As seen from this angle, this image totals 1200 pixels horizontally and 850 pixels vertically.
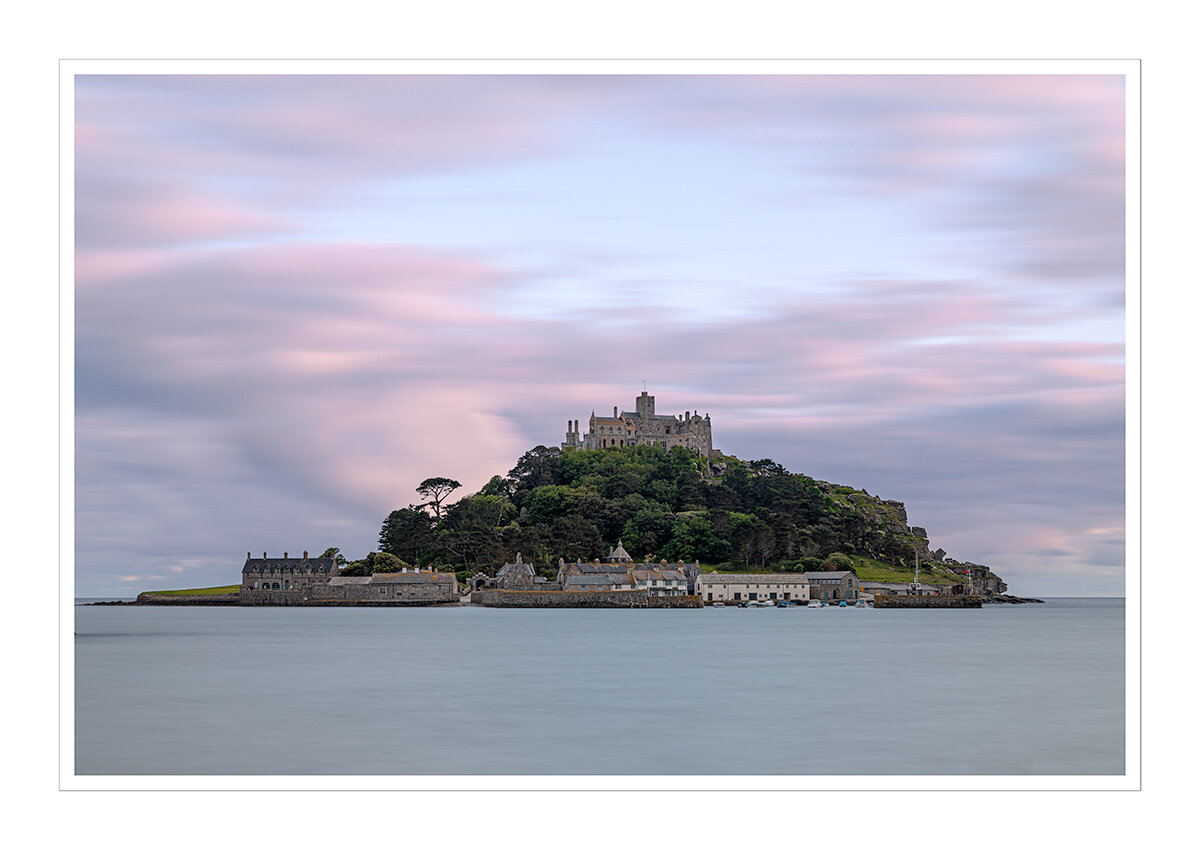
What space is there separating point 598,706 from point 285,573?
60473 mm

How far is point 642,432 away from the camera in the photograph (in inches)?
3573

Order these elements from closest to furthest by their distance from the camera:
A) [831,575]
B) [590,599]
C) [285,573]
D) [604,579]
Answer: [590,599], [604,579], [831,575], [285,573]

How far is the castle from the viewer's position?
296ft

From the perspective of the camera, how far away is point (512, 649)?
3331 centimetres

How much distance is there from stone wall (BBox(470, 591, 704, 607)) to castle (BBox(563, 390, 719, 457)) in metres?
22.3

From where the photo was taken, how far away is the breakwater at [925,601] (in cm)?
6944

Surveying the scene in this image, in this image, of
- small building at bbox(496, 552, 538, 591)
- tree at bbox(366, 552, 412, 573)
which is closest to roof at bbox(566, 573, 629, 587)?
small building at bbox(496, 552, 538, 591)

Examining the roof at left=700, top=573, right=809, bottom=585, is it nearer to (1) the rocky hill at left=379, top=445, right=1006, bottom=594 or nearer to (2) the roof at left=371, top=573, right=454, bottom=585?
(1) the rocky hill at left=379, top=445, right=1006, bottom=594

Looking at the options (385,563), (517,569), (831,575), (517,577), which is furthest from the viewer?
(385,563)
